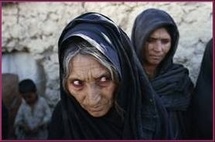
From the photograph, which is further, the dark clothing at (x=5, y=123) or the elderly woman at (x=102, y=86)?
the dark clothing at (x=5, y=123)

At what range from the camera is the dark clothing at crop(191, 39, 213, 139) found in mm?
2729

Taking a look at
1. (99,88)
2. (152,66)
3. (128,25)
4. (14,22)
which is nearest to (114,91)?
(99,88)

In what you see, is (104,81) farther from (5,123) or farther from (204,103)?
(5,123)

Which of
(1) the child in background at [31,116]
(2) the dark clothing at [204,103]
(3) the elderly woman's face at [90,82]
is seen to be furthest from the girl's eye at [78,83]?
(1) the child in background at [31,116]

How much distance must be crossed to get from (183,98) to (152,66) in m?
0.26

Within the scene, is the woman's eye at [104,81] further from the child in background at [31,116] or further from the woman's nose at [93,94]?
the child in background at [31,116]

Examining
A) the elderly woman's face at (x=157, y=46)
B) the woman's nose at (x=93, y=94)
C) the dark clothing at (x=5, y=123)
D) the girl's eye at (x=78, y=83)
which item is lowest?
the dark clothing at (x=5, y=123)

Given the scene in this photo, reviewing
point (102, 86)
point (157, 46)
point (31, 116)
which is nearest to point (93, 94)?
point (102, 86)

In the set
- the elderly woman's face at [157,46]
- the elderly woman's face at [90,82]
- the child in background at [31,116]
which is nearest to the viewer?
the elderly woman's face at [90,82]

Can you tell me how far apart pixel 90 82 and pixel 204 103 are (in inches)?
53.6

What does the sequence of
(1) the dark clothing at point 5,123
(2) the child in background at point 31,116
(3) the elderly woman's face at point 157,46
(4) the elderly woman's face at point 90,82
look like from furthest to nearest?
(2) the child in background at point 31,116 < (1) the dark clothing at point 5,123 < (3) the elderly woman's face at point 157,46 < (4) the elderly woman's face at point 90,82

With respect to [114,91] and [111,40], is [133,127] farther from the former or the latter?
[111,40]

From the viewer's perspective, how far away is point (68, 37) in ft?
5.17

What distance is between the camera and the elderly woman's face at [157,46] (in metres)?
2.73
